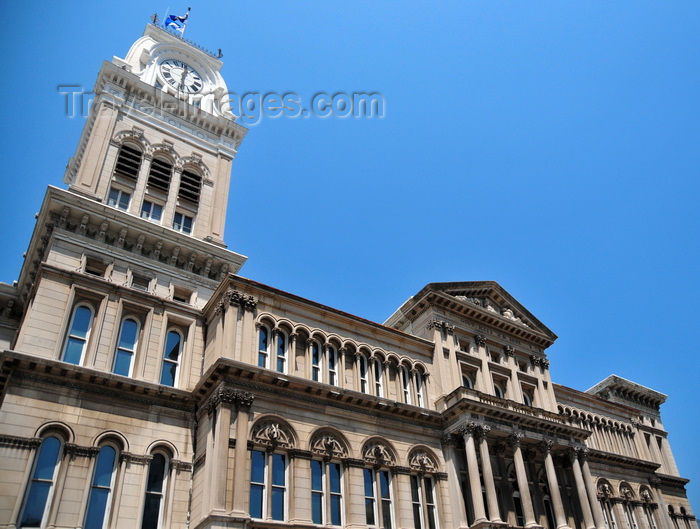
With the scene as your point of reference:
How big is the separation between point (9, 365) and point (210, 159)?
2069cm

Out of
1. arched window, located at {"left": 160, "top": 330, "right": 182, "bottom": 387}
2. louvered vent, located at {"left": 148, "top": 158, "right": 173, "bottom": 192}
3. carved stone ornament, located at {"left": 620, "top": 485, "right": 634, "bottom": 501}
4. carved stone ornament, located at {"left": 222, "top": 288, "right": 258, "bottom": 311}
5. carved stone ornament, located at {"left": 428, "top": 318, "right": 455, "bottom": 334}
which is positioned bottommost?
carved stone ornament, located at {"left": 620, "top": 485, "right": 634, "bottom": 501}

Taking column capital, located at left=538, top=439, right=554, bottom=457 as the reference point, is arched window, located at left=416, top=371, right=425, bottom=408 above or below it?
above

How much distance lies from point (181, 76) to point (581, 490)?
4026cm

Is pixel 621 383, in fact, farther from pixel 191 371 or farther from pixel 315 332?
pixel 191 371

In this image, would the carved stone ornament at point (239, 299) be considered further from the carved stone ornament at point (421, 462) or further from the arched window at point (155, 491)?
the carved stone ornament at point (421, 462)

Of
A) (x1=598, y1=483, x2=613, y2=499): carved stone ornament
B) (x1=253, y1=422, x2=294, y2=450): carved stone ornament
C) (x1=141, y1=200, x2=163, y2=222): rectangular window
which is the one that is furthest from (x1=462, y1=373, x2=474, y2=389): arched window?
(x1=141, y1=200, x2=163, y2=222): rectangular window

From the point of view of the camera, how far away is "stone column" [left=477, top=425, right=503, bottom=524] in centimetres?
2894


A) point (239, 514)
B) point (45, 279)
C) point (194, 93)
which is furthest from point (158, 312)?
point (194, 93)

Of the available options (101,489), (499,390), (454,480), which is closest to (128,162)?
(101,489)

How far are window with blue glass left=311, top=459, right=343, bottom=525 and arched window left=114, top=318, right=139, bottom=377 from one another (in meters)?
9.87

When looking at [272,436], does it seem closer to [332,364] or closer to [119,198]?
[332,364]

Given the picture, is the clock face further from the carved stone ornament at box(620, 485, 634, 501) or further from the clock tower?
the carved stone ornament at box(620, 485, 634, 501)

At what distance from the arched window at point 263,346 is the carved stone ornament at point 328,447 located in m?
4.44

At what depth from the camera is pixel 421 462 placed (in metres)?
30.2
